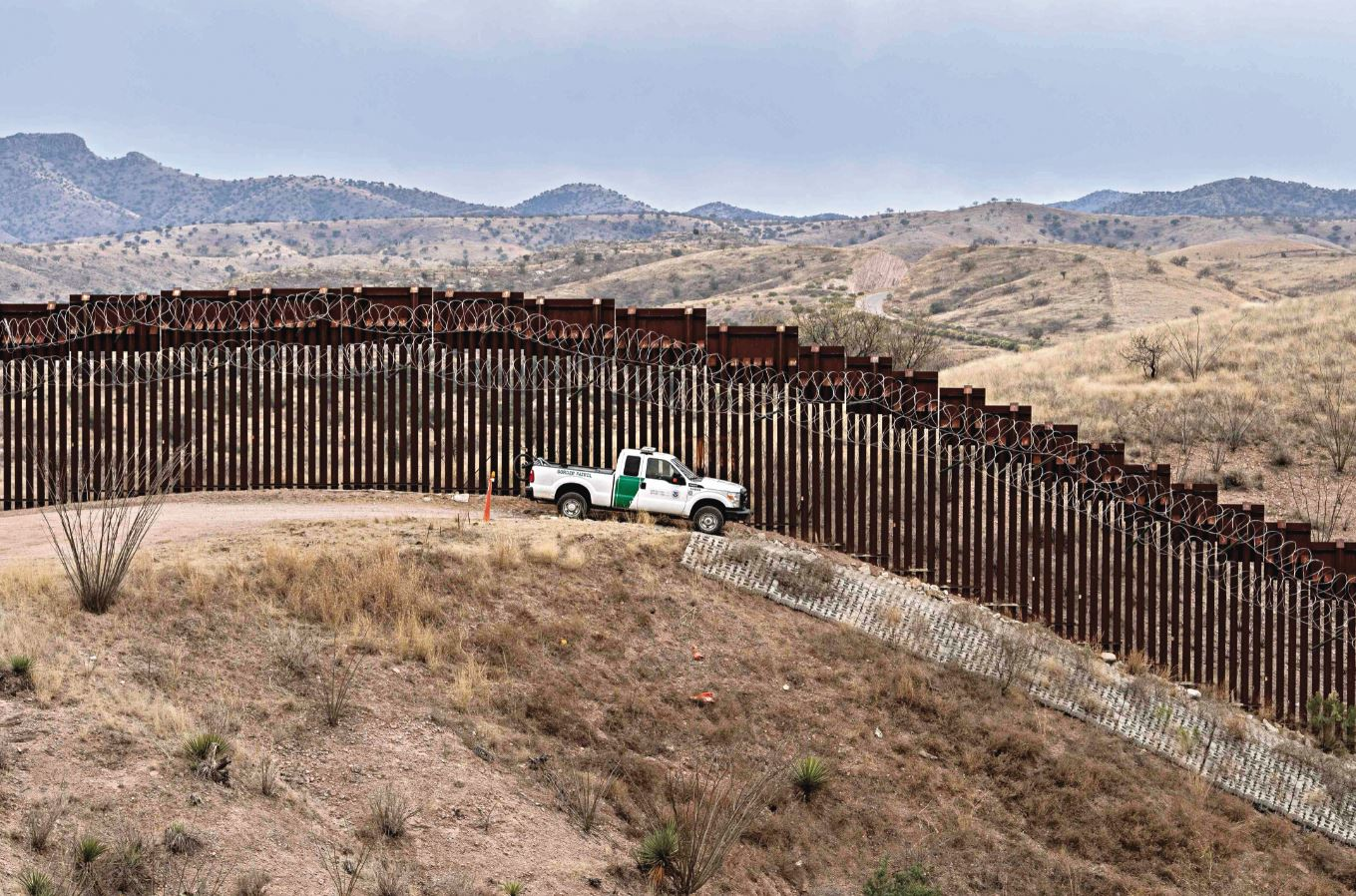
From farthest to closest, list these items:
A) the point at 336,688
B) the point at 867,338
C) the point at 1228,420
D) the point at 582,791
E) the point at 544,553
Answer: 1. the point at 867,338
2. the point at 1228,420
3. the point at 544,553
4. the point at 336,688
5. the point at 582,791

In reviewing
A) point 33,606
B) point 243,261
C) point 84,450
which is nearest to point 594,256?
point 243,261

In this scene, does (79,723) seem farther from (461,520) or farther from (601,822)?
(461,520)

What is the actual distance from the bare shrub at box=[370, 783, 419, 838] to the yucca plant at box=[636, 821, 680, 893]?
2.01m

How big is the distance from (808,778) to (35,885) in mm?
7507

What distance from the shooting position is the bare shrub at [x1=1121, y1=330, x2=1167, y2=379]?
34.8m

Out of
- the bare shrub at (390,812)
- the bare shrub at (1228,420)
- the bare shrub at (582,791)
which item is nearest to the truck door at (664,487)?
the bare shrub at (582,791)

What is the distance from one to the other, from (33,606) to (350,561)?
138 inches

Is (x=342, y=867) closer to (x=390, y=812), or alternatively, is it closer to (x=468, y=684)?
(x=390, y=812)

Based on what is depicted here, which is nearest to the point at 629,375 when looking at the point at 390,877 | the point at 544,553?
the point at 544,553

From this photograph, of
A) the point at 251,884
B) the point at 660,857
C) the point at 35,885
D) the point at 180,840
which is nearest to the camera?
the point at 35,885

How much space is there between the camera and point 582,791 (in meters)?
11.9

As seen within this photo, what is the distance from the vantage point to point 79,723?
1077 centimetres

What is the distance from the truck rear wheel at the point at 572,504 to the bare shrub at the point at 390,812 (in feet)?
29.0

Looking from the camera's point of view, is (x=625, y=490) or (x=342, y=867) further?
(x=625, y=490)
